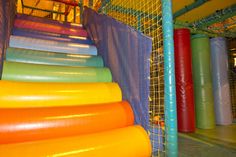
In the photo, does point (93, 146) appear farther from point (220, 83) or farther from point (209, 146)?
point (220, 83)

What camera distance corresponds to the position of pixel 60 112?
1.12 meters

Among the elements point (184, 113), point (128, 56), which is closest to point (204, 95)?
point (184, 113)

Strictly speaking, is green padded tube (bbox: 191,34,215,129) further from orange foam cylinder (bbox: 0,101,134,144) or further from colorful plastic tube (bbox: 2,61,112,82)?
orange foam cylinder (bbox: 0,101,134,144)

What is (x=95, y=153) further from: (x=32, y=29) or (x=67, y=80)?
(x=32, y=29)

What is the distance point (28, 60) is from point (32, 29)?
77cm

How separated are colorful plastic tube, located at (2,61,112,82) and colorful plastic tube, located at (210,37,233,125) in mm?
3180

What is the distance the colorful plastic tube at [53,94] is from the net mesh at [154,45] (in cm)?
36

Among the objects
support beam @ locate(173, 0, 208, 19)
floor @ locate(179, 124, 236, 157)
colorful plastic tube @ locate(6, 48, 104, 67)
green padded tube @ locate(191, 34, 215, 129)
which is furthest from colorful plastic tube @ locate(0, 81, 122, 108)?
support beam @ locate(173, 0, 208, 19)

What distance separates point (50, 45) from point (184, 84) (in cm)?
241

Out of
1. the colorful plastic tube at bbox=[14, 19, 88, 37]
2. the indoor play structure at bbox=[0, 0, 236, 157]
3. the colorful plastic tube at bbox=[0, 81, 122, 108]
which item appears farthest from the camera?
the colorful plastic tube at bbox=[14, 19, 88, 37]

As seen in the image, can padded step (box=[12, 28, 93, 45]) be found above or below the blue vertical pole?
above

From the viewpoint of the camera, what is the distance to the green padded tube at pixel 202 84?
3.45 metres

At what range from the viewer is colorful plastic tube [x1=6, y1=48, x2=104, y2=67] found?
1580 mm

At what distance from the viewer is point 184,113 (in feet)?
10.4
